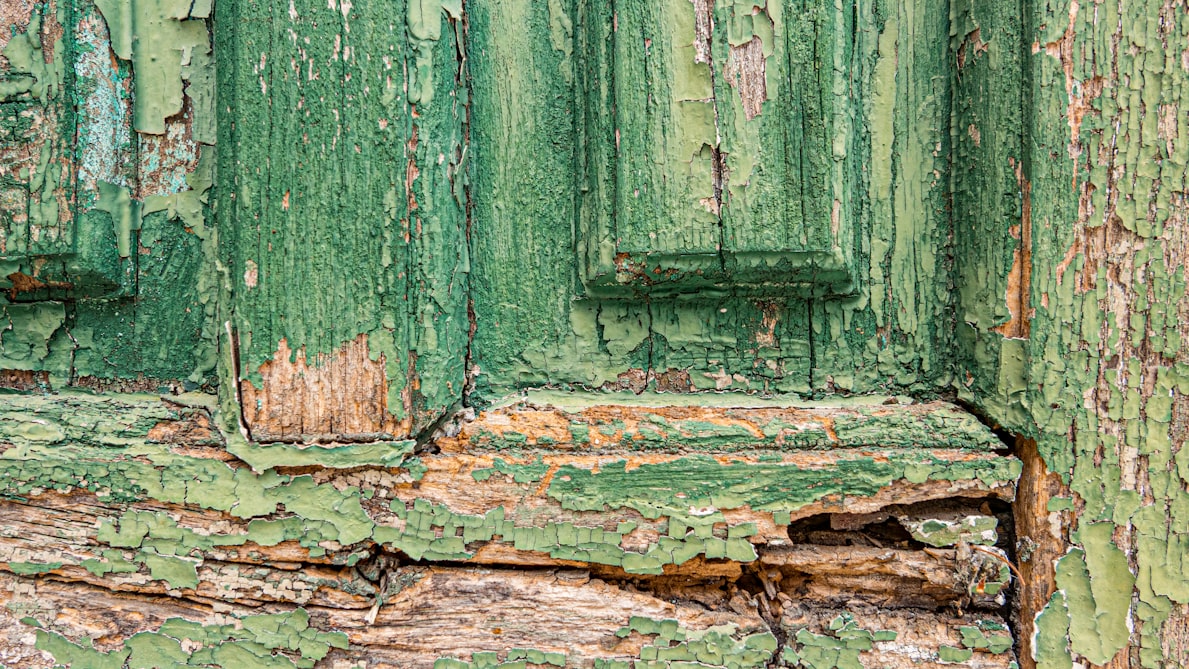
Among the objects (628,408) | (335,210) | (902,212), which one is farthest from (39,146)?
(902,212)

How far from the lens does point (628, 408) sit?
0.82 meters

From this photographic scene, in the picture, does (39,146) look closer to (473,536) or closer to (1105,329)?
(473,536)

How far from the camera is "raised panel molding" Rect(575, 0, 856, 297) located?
0.77 metres

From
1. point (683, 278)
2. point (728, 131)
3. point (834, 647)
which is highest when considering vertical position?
point (728, 131)

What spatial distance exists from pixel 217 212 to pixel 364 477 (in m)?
0.36

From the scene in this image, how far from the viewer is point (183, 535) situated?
2.56ft

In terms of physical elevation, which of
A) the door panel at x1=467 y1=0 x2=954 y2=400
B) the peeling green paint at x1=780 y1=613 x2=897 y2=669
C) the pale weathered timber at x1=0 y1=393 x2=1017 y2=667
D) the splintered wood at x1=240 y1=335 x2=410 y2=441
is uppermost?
the door panel at x1=467 y1=0 x2=954 y2=400

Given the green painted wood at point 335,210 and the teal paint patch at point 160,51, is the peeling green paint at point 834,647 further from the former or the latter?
the teal paint patch at point 160,51

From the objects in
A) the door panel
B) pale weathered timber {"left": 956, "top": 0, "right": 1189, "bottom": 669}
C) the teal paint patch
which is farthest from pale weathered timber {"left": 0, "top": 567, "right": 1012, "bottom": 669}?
the teal paint patch

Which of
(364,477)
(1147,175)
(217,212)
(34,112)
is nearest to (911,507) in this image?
(1147,175)

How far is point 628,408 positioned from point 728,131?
0.34 meters

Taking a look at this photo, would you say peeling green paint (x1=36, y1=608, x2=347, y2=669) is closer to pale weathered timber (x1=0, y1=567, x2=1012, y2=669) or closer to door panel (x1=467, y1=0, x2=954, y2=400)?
pale weathered timber (x1=0, y1=567, x2=1012, y2=669)

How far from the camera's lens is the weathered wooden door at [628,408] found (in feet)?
2.45

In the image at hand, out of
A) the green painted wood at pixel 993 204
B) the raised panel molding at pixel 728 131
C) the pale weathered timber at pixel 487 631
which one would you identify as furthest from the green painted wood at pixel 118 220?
the green painted wood at pixel 993 204
